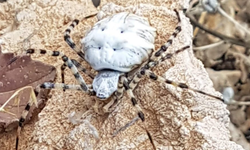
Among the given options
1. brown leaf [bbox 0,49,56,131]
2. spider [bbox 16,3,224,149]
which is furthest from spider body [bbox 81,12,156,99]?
brown leaf [bbox 0,49,56,131]

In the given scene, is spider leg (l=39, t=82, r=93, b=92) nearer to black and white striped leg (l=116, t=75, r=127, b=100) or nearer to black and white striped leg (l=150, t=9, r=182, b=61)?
black and white striped leg (l=116, t=75, r=127, b=100)

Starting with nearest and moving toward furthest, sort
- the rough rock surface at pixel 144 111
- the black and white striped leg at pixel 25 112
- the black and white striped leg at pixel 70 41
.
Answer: the rough rock surface at pixel 144 111
the black and white striped leg at pixel 25 112
the black and white striped leg at pixel 70 41

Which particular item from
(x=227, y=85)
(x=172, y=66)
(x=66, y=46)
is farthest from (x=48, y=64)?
(x=227, y=85)

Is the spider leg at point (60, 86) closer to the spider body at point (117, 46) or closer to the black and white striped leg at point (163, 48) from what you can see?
the spider body at point (117, 46)

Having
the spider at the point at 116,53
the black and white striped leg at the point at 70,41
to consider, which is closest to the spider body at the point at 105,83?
the spider at the point at 116,53

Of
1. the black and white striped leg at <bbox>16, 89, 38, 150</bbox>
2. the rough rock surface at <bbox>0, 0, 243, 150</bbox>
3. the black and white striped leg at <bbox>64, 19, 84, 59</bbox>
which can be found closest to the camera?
the rough rock surface at <bbox>0, 0, 243, 150</bbox>

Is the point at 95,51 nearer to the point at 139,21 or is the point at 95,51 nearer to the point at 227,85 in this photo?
the point at 139,21
